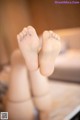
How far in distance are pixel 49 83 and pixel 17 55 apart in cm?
19

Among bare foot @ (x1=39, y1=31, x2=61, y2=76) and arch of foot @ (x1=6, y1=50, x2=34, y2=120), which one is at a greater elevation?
bare foot @ (x1=39, y1=31, x2=61, y2=76)

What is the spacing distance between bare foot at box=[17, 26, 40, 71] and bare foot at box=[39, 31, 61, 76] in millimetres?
21

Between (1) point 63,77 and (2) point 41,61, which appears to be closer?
(2) point 41,61

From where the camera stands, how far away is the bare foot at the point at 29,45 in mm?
640

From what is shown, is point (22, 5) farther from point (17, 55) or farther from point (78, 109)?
point (78, 109)

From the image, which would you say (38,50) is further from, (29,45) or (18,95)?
(18,95)

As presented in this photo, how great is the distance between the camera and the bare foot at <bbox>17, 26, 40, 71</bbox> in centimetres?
64

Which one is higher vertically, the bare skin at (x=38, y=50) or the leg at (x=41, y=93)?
the bare skin at (x=38, y=50)

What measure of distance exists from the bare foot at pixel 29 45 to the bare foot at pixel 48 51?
0.07 ft

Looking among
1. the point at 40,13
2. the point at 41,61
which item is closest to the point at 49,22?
the point at 40,13

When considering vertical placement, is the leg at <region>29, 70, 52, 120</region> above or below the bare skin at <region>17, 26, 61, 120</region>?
below

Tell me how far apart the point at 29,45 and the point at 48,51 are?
0.07 metres

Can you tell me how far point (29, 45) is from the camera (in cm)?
64

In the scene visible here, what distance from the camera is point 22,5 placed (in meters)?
0.72
